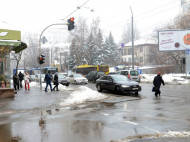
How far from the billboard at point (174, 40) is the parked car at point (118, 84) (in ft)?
61.2

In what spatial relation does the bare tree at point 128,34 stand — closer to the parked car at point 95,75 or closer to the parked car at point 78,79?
the parked car at point 95,75

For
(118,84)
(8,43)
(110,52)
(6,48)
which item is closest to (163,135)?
(118,84)

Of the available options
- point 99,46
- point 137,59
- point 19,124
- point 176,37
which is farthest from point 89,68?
point 137,59

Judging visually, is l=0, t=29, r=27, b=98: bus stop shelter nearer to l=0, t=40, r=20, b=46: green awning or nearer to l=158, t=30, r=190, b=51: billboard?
l=0, t=40, r=20, b=46: green awning

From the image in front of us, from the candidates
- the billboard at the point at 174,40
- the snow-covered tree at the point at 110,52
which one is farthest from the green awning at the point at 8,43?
the snow-covered tree at the point at 110,52

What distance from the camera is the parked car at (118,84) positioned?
1545 cm

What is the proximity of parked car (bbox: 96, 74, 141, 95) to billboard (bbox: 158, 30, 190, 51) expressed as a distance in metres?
18.6

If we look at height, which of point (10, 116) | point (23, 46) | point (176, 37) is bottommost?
point (10, 116)

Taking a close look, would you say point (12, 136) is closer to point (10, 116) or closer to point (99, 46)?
point (10, 116)

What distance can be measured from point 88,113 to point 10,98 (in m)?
7.46

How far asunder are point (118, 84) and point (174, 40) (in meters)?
20.3

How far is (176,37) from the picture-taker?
32531 mm

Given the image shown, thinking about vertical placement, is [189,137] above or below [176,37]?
below

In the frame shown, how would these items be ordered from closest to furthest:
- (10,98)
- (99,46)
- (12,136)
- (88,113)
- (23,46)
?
(12,136)
(88,113)
(10,98)
(23,46)
(99,46)
